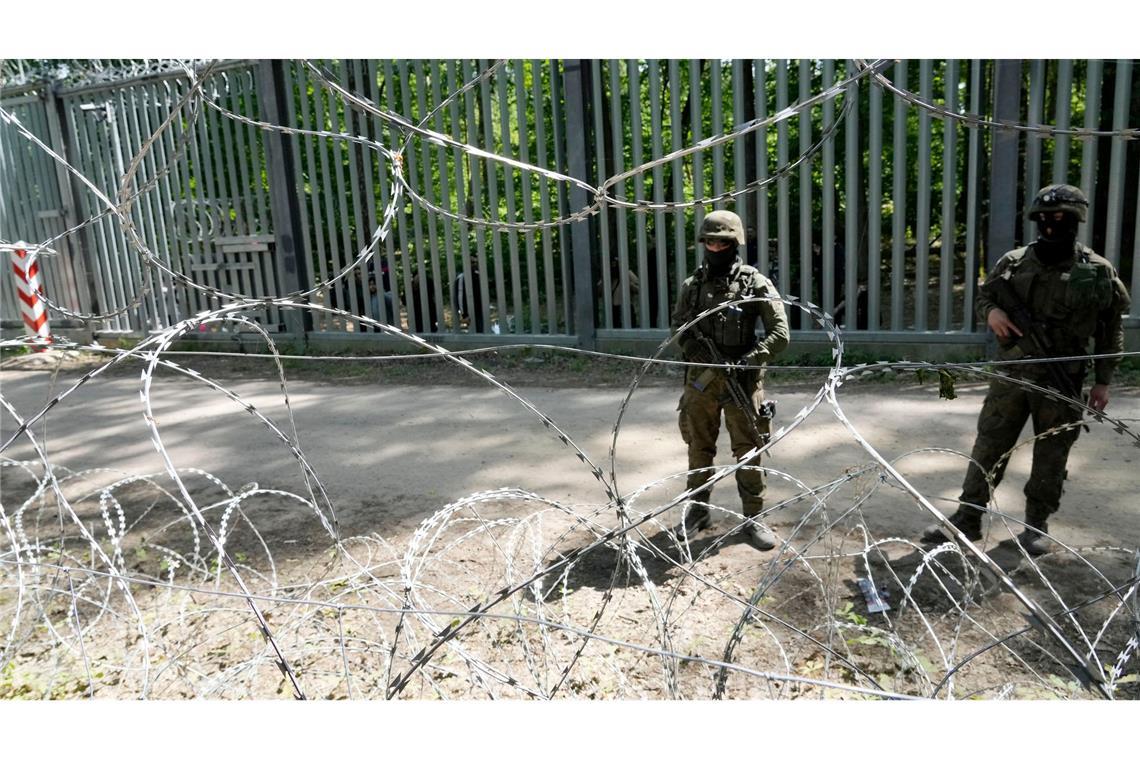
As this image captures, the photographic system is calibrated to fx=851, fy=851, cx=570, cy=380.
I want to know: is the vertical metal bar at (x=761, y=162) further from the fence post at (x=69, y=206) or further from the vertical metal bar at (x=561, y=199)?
the fence post at (x=69, y=206)

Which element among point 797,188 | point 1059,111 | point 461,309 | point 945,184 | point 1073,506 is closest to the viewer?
point 1073,506

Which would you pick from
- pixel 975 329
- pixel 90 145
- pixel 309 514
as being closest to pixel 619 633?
pixel 309 514

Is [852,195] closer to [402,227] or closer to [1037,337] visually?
[1037,337]

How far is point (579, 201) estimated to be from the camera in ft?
27.0

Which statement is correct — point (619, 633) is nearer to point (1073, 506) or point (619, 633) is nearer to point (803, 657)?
point (803, 657)

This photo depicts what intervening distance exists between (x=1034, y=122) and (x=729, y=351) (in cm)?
435

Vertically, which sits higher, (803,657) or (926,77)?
(926,77)

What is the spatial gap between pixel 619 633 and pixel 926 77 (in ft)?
18.3

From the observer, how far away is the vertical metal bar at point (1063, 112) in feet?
20.9

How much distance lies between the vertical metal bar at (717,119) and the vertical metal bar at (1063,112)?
100 inches

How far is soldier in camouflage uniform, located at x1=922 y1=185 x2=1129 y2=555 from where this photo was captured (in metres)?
3.40

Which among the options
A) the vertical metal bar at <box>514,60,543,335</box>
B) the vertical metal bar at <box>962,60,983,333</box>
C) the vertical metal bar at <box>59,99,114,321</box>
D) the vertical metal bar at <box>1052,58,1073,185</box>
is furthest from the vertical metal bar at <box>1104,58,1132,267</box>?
the vertical metal bar at <box>59,99,114,321</box>

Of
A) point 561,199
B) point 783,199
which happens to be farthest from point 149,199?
point 783,199

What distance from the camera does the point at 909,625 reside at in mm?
3156
